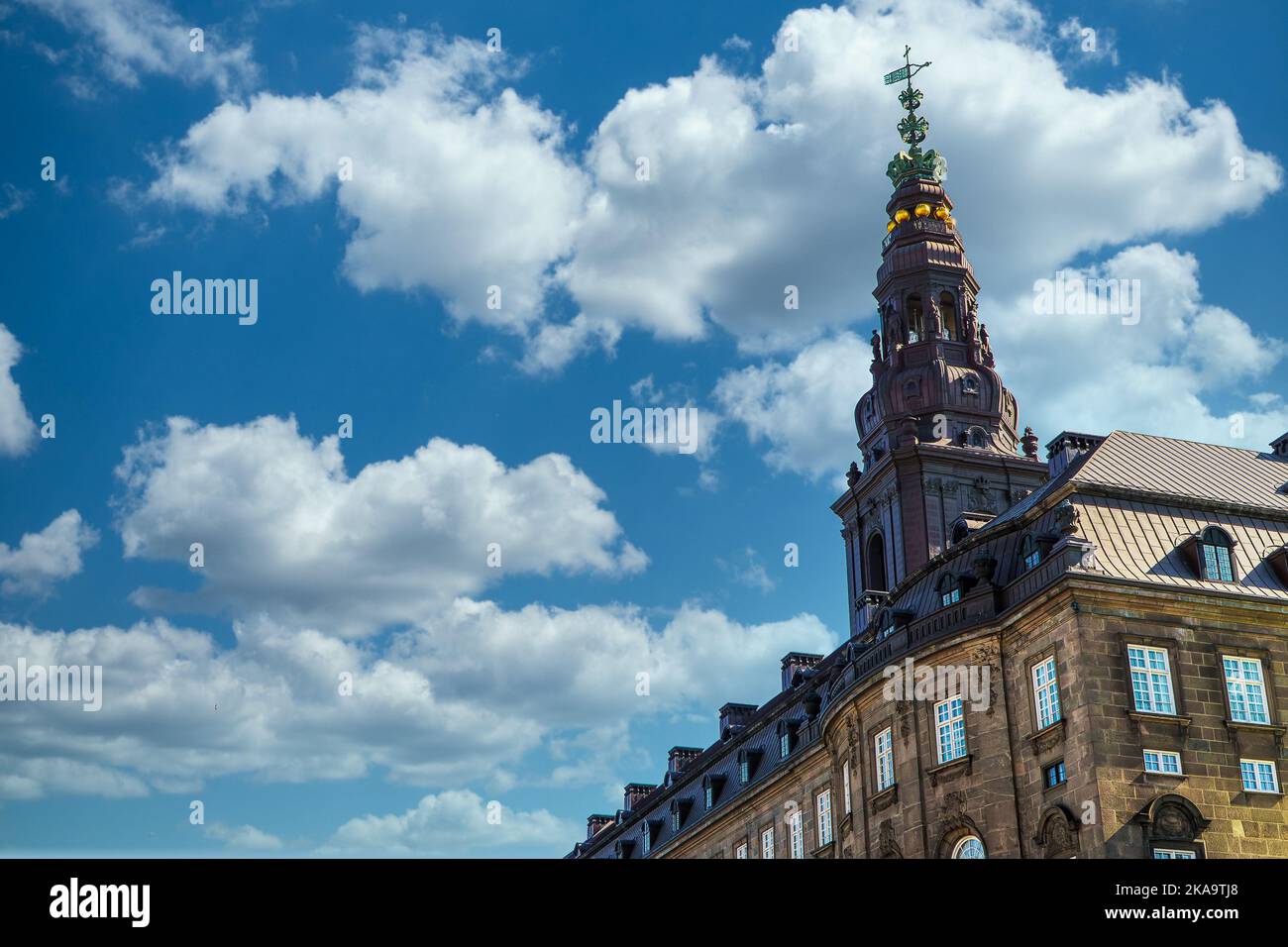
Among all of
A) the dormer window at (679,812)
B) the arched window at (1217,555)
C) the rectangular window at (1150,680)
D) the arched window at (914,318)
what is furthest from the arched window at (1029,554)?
the arched window at (914,318)

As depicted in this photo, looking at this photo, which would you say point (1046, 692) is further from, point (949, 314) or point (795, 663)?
point (949, 314)

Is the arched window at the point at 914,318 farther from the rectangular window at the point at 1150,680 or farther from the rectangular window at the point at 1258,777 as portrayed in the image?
the rectangular window at the point at 1258,777

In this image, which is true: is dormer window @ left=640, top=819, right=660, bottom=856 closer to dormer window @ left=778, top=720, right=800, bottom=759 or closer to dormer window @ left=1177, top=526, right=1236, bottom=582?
dormer window @ left=778, top=720, right=800, bottom=759

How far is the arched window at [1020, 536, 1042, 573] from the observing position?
45.2 meters

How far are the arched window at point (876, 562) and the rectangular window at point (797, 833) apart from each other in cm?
2730

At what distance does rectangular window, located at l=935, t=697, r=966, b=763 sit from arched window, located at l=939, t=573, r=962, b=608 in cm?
313

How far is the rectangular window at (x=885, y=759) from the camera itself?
48.0 meters

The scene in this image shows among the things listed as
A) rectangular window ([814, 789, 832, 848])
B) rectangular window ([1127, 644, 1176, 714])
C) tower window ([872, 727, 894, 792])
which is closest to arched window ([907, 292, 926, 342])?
rectangular window ([814, 789, 832, 848])

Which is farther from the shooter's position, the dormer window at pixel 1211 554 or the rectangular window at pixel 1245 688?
the dormer window at pixel 1211 554

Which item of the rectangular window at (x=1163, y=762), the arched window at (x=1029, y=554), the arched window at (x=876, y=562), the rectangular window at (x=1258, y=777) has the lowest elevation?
the rectangular window at (x=1258, y=777)

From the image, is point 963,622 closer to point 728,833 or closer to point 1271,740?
point 1271,740

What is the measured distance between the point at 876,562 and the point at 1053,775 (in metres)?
46.4

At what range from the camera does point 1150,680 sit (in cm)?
4228
